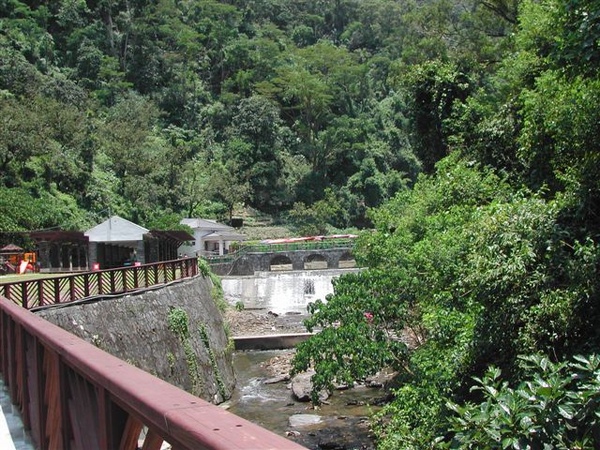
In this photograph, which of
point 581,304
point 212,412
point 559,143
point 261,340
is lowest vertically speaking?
point 261,340

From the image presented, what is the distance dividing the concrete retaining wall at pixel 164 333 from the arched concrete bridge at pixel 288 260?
83.3 ft

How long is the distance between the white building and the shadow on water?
1142 inches

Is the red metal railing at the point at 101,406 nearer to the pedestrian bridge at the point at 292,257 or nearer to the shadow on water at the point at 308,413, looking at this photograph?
the shadow on water at the point at 308,413

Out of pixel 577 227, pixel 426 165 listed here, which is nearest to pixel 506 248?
pixel 577 227

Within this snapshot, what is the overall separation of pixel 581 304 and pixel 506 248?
64.6 inches

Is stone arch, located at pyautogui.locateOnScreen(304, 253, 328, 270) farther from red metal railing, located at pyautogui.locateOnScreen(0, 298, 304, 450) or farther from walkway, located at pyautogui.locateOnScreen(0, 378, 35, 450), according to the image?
red metal railing, located at pyautogui.locateOnScreen(0, 298, 304, 450)

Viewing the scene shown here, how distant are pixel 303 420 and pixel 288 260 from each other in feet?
112

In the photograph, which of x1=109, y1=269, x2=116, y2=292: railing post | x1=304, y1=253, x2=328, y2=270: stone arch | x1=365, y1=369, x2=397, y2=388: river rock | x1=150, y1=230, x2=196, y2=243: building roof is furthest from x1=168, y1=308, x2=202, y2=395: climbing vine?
x1=304, y1=253, x2=328, y2=270: stone arch

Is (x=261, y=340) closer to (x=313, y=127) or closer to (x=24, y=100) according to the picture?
(x=24, y=100)

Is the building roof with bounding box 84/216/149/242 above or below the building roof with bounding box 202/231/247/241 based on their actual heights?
above

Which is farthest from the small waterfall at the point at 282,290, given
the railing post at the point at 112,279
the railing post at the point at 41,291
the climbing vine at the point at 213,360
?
the railing post at the point at 41,291

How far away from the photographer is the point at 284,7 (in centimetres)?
10169

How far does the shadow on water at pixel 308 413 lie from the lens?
1669 centimetres

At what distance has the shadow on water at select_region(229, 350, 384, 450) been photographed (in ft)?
54.7
